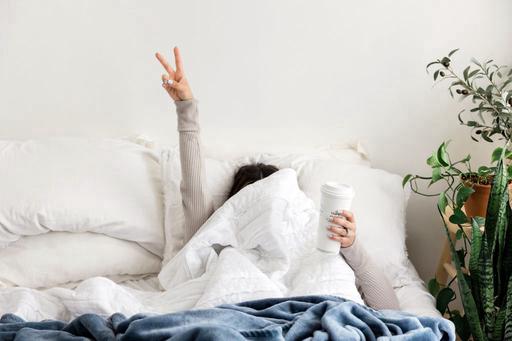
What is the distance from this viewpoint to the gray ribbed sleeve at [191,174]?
1.57 meters

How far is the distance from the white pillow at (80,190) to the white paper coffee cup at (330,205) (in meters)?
0.59

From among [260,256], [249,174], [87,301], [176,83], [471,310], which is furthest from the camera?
[249,174]

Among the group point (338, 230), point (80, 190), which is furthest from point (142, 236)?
point (338, 230)

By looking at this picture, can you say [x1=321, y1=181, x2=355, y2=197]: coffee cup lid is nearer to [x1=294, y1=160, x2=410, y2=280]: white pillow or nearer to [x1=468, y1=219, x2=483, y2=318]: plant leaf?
[x1=468, y1=219, x2=483, y2=318]: plant leaf

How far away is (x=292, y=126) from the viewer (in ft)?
6.59

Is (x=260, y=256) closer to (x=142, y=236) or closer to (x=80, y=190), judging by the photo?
(x=142, y=236)

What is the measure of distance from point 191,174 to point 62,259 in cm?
46

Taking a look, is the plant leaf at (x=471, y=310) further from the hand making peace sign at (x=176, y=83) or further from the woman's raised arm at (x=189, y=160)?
the hand making peace sign at (x=176, y=83)

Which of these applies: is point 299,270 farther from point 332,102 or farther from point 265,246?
point 332,102

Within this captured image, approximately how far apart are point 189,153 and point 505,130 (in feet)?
3.57

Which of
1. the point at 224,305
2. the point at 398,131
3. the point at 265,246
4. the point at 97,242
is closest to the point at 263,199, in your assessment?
the point at 265,246

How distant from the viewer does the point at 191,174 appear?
1568 mm

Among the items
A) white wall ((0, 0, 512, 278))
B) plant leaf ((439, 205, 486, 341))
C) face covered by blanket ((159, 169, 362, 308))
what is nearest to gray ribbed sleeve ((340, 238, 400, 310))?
face covered by blanket ((159, 169, 362, 308))

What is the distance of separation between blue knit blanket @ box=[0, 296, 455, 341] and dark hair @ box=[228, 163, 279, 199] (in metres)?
0.60
